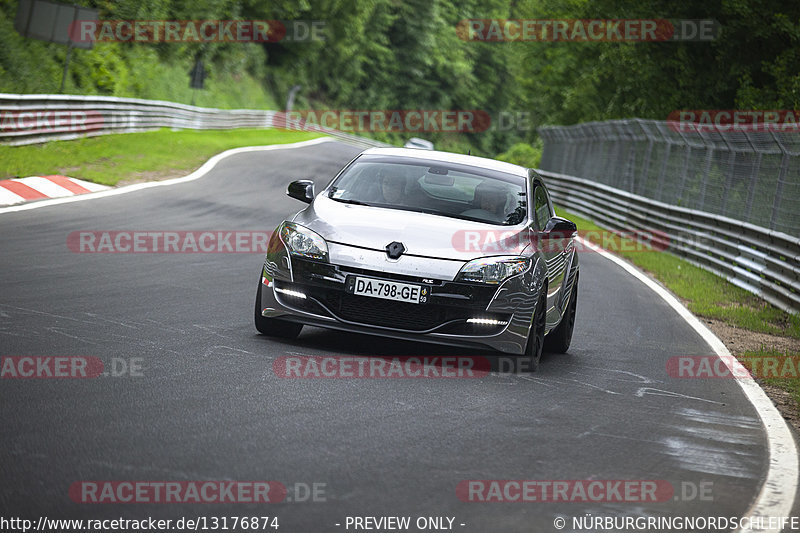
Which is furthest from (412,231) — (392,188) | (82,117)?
(82,117)

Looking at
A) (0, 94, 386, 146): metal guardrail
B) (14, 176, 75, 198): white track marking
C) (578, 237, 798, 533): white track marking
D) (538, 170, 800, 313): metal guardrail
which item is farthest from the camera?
(0, 94, 386, 146): metal guardrail

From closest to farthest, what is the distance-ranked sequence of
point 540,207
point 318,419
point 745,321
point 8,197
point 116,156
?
point 318,419, point 540,207, point 745,321, point 8,197, point 116,156

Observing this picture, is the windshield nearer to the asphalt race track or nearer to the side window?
the side window

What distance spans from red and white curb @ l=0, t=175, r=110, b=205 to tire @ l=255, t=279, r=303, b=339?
28.3 feet

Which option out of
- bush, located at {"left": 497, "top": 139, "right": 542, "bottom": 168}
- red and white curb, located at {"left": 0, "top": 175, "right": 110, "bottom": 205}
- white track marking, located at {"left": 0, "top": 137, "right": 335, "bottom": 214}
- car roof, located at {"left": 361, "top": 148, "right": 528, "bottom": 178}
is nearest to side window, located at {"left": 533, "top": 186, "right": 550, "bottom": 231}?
car roof, located at {"left": 361, "top": 148, "right": 528, "bottom": 178}

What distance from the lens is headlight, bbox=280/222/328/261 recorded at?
8016mm

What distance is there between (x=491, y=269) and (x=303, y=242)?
133 centimetres

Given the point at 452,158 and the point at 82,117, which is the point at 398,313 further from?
the point at 82,117

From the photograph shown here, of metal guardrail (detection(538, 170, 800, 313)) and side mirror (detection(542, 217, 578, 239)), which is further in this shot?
metal guardrail (detection(538, 170, 800, 313))

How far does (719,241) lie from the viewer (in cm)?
1783

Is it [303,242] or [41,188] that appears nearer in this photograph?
[303,242]

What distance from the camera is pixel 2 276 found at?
9.90 meters

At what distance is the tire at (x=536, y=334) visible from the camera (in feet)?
27.1

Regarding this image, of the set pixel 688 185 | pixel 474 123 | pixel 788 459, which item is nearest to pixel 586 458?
pixel 788 459
